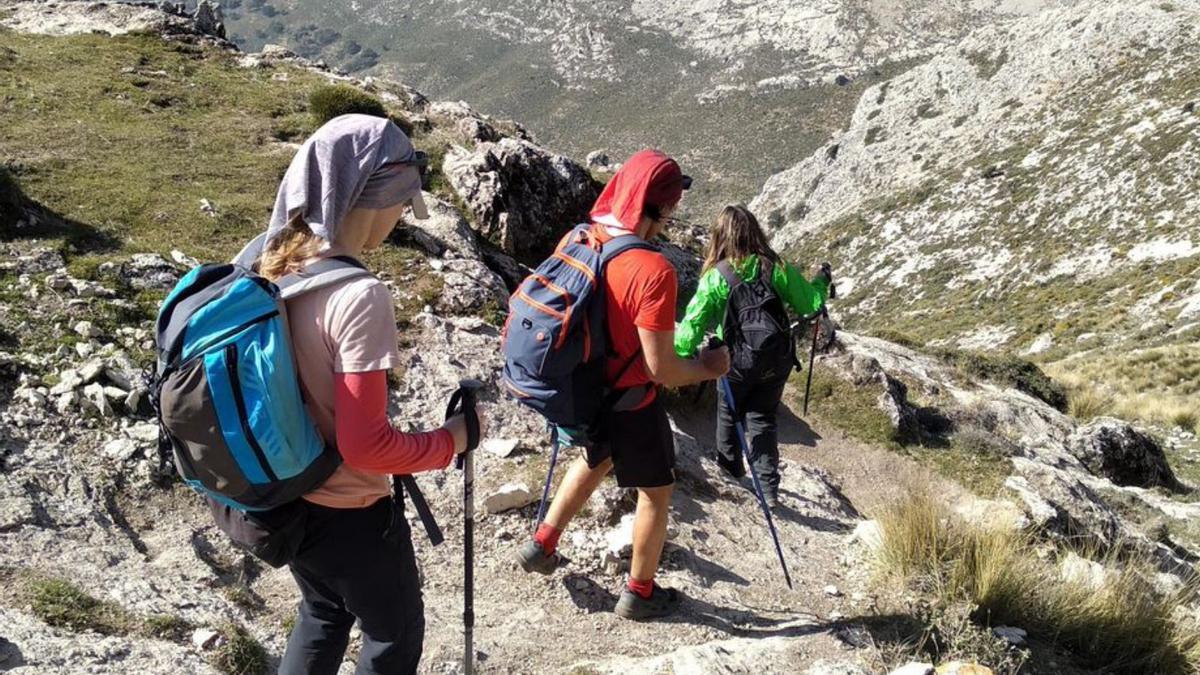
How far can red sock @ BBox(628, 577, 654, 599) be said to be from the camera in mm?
4227

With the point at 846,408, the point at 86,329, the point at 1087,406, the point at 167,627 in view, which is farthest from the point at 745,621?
the point at 1087,406

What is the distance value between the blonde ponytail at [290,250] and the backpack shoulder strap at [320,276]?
68 mm

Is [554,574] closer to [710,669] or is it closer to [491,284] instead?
[710,669]

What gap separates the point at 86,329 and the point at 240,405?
5.54 m

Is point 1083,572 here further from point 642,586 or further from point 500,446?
point 500,446

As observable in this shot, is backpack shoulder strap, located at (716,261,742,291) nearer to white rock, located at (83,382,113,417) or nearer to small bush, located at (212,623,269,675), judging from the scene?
small bush, located at (212,623,269,675)

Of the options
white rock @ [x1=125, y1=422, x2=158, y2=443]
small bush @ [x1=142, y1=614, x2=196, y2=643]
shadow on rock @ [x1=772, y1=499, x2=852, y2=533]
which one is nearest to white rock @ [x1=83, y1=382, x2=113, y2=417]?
white rock @ [x1=125, y1=422, x2=158, y2=443]

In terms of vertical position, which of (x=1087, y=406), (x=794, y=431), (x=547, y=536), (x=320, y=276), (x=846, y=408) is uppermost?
(x=320, y=276)

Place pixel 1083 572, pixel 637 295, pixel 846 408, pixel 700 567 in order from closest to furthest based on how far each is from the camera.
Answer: pixel 637 295
pixel 1083 572
pixel 700 567
pixel 846 408

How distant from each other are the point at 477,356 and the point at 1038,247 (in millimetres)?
46505

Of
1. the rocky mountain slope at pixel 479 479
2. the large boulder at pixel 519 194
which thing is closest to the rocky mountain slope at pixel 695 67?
the large boulder at pixel 519 194

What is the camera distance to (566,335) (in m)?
3.36

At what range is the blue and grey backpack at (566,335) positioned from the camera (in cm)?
337

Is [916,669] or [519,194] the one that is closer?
[916,669]
